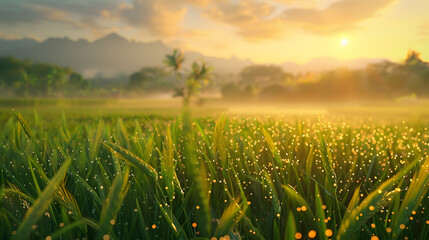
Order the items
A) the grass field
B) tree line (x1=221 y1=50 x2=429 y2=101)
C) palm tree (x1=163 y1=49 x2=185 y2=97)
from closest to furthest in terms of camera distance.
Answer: the grass field
palm tree (x1=163 y1=49 x2=185 y2=97)
tree line (x1=221 y1=50 x2=429 y2=101)

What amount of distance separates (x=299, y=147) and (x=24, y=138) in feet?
4.57

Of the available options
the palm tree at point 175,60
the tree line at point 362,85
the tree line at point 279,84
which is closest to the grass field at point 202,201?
the tree line at point 279,84

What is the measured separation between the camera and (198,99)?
6109 cm

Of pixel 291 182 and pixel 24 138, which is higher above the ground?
pixel 24 138

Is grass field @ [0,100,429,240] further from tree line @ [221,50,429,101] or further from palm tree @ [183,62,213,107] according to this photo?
tree line @ [221,50,429,101]

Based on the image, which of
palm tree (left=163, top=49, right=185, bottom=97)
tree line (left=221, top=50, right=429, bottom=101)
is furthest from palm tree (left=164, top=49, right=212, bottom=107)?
tree line (left=221, top=50, right=429, bottom=101)

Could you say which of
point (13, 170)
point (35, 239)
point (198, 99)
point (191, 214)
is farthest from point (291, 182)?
point (198, 99)

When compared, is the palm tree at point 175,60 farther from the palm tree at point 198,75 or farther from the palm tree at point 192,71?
the palm tree at point 198,75

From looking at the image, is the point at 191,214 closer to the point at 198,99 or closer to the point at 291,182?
the point at 291,182

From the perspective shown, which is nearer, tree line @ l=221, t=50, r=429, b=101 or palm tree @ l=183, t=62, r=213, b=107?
palm tree @ l=183, t=62, r=213, b=107

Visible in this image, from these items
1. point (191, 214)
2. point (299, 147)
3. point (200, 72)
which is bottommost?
point (191, 214)

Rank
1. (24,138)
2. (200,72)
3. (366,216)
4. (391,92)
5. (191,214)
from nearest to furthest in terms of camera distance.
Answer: (366,216) → (191,214) → (24,138) → (200,72) → (391,92)

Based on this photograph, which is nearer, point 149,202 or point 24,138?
point 149,202

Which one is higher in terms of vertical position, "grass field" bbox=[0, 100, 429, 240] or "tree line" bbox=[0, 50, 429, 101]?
"tree line" bbox=[0, 50, 429, 101]
